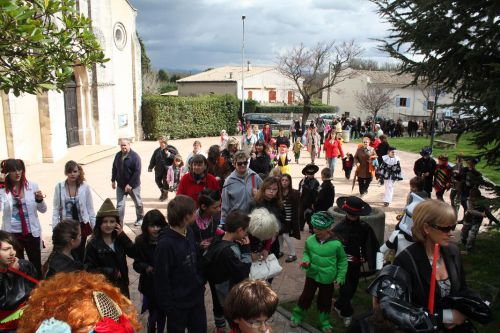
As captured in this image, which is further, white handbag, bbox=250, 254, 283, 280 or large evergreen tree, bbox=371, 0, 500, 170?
large evergreen tree, bbox=371, 0, 500, 170

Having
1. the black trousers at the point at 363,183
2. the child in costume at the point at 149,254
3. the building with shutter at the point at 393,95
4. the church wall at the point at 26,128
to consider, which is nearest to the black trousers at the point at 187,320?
the child in costume at the point at 149,254

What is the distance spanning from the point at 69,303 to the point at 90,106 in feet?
66.0

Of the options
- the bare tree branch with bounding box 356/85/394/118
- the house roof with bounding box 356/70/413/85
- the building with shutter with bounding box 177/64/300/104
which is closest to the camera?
the bare tree branch with bounding box 356/85/394/118

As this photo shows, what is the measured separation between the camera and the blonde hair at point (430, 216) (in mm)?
2428

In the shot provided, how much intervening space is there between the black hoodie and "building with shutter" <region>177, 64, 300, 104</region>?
48416 millimetres

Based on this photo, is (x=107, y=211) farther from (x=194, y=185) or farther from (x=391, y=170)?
(x=391, y=170)

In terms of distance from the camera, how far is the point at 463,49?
226 inches

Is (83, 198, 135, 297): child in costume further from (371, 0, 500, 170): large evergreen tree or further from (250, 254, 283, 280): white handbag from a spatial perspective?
(371, 0, 500, 170): large evergreen tree

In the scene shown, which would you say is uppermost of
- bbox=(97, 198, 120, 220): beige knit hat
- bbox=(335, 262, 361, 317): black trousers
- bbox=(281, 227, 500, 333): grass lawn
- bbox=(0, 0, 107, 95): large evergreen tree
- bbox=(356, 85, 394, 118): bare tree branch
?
bbox=(356, 85, 394, 118): bare tree branch

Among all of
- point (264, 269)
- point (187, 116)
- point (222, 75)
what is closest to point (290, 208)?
point (264, 269)

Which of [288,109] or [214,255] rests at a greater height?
[288,109]

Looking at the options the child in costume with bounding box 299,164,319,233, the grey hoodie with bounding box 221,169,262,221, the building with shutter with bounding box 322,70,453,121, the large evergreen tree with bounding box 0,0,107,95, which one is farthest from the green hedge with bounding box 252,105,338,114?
the large evergreen tree with bounding box 0,0,107,95

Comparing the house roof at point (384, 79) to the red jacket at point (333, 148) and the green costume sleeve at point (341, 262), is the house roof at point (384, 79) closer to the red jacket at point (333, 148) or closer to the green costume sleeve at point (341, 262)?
the red jacket at point (333, 148)

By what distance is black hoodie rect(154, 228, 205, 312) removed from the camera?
3328 mm
